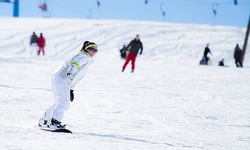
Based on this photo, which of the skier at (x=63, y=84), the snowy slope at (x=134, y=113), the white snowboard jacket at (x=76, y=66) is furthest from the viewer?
the skier at (x=63, y=84)

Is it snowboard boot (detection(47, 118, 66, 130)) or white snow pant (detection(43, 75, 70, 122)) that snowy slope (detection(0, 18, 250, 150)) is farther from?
white snow pant (detection(43, 75, 70, 122))

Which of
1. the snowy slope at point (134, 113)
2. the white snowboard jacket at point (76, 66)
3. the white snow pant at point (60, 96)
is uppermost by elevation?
the white snowboard jacket at point (76, 66)

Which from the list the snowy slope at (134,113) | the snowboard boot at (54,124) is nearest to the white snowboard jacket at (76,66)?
the snowboard boot at (54,124)

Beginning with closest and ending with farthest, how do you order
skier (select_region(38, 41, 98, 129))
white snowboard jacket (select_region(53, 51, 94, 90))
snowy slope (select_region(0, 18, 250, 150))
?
1. snowy slope (select_region(0, 18, 250, 150))
2. white snowboard jacket (select_region(53, 51, 94, 90))
3. skier (select_region(38, 41, 98, 129))

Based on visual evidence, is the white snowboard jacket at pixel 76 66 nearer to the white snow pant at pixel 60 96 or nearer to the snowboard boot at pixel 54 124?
the white snow pant at pixel 60 96

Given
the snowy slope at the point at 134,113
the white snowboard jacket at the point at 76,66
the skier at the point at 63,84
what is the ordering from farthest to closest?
the skier at the point at 63,84 < the white snowboard jacket at the point at 76,66 < the snowy slope at the point at 134,113

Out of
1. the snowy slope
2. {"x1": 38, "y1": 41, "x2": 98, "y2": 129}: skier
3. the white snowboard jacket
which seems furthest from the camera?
{"x1": 38, "y1": 41, "x2": 98, "y2": 129}: skier

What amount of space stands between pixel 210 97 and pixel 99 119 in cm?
432


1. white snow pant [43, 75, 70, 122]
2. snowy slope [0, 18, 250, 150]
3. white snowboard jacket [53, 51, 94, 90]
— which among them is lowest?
snowy slope [0, 18, 250, 150]

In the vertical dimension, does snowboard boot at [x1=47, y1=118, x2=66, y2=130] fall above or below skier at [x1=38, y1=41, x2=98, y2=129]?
below

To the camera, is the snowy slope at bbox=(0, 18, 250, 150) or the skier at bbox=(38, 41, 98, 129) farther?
the skier at bbox=(38, 41, 98, 129)

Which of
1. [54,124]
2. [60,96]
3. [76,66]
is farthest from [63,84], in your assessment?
[54,124]

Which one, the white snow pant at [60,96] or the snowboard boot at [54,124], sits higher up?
the white snow pant at [60,96]

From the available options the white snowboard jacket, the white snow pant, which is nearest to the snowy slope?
the white snow pant
